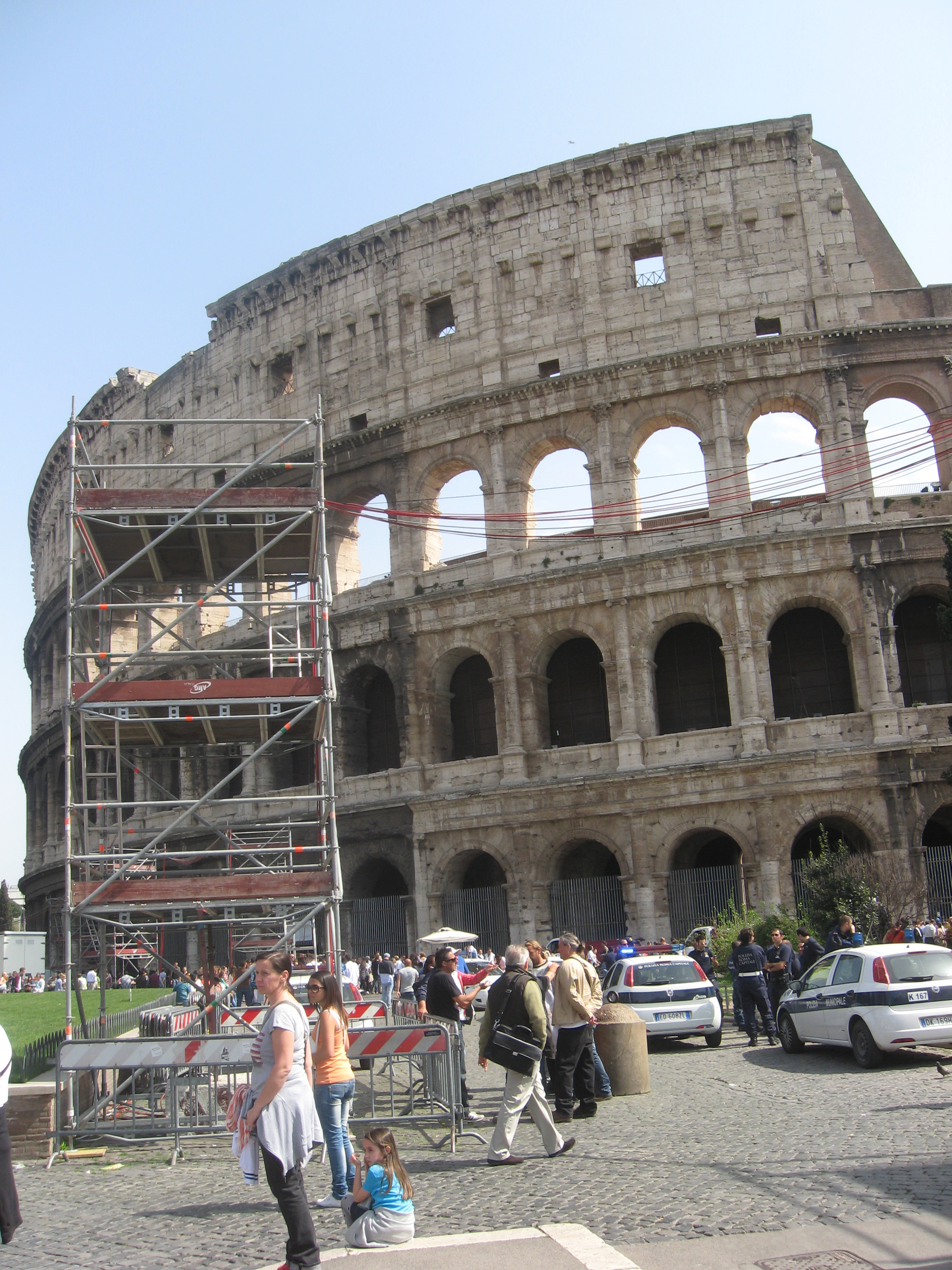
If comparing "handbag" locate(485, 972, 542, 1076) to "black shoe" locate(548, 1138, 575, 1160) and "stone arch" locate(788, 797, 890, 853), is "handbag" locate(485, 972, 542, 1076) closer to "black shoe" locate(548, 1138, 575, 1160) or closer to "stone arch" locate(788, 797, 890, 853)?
"black shoe" locate(548, 1138, 575, 1160)

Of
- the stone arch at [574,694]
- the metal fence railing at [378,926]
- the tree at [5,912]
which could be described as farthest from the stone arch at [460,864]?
the tree at [5,912]

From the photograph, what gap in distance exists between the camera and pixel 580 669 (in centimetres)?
2789

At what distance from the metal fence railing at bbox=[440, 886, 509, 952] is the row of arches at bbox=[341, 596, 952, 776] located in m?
3.31

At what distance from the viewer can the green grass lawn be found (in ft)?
47.9

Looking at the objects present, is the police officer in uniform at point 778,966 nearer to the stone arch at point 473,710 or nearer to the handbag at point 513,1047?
the handbag at point 513,1047

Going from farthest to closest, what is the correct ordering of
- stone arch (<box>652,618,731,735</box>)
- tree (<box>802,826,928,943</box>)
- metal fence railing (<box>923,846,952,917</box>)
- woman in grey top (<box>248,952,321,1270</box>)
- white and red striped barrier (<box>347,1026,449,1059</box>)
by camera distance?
stone arch (<box>652,618,731,735</box>)
metal fence railing (<box>923,846,952,917</box>)
tree (<box>802,826,928,943</box>)
white and red striped barrier (<box>347,1026,449,1059</box>)
woman in grey top (<box>248,952,321,1270</box>)

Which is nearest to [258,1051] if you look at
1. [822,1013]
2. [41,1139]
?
[41,1139]

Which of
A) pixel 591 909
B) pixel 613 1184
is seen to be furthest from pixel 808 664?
pixel 613 1184

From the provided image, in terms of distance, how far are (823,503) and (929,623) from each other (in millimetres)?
3482

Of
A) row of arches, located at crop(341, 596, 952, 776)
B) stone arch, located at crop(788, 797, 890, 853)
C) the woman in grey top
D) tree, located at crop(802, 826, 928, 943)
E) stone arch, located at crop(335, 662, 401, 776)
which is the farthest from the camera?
stone arch, located at crop(335, 662, 401, 776)

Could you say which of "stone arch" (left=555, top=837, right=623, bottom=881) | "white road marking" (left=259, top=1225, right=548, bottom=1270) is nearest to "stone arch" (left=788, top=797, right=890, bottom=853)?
"stone arch" (left=555, top=837, right=623, bottom=881)

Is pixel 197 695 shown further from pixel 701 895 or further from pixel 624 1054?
pixel 701 895

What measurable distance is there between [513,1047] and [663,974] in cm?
742

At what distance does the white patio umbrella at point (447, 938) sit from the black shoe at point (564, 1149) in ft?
52.6
